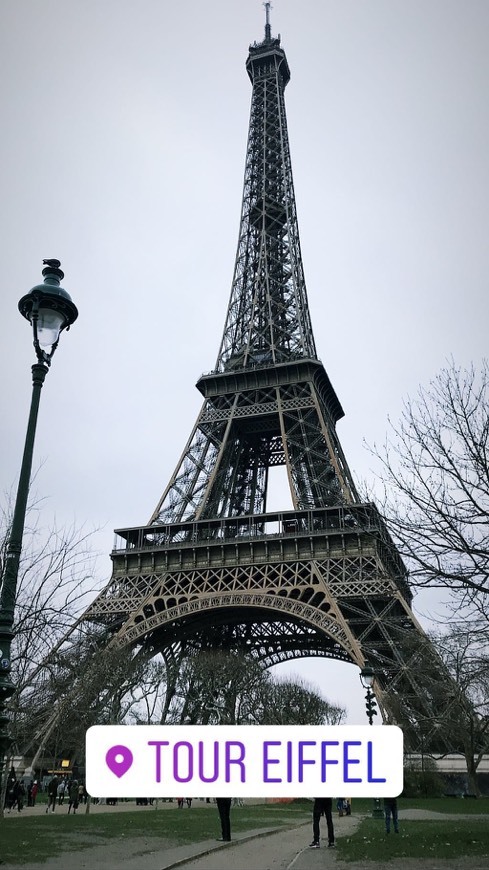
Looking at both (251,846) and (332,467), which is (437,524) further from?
(332,467)

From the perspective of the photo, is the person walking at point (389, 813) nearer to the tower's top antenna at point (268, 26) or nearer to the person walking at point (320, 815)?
the person walking at point (320, 815)

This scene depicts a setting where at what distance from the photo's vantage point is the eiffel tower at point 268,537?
37938 mm

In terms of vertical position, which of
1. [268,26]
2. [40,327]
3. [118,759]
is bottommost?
[118,759]

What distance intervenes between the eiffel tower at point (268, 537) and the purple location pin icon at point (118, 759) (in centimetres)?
2249

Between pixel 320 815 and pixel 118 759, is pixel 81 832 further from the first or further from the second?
pixel 118 759

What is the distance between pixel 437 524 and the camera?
14836 mm

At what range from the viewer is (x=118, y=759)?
8.94 meters

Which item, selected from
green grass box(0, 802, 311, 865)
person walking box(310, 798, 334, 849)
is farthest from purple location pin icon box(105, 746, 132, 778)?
person walking box(310, 798, 334, 849)

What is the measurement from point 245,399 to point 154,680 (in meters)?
21.4

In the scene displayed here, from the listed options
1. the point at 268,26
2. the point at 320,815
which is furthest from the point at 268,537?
the point at 268,26

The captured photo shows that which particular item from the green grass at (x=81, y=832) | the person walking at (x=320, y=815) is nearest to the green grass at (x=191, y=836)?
the green grass at (x=81, y=832)

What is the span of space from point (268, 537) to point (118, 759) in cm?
3506

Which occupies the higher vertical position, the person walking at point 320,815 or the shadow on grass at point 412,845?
the person walking at point 320,815

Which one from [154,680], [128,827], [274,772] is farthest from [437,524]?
[154,680]
